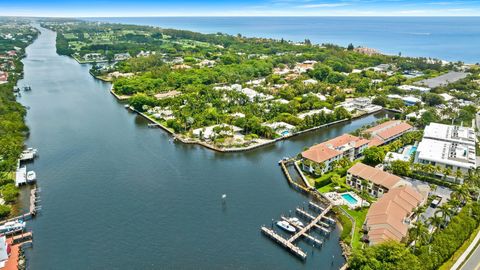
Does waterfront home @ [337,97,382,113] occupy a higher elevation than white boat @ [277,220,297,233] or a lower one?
higher

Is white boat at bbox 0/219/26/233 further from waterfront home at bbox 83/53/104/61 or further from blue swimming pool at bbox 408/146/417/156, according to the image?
waterfront home at bbox 83/53/104/61

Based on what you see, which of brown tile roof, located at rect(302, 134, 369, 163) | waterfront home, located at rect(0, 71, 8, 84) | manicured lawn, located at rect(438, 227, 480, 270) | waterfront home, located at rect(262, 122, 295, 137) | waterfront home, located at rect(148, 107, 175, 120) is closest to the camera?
manicured lawn, located at rect(438, 227, 480, 270)

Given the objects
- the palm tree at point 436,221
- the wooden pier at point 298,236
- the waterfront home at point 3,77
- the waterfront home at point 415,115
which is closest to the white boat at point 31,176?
the wooden pier at point 298,236

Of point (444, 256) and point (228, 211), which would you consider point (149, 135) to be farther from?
point (444, 256)

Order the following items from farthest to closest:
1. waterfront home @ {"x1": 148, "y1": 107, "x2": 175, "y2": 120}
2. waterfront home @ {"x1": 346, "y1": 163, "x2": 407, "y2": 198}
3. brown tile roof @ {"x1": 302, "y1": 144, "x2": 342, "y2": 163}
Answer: waterfront home @ {"x1": 148, "y1": 107, "x2": 175, "y2": 120} → brown tile roof @ {"x1": 302, "y1": 144, "x2": 342, "y2": 163} → waterfront home @ {"x1": 346, "y1": 163, "x2": 407, "y2": 198}

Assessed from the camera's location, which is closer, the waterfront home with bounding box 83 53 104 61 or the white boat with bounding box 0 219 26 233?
the white boat with bounding box 0 219 26 233

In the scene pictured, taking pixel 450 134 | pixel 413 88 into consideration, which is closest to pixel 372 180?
pixel 450 134

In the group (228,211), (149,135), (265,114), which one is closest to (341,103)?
(265,114)

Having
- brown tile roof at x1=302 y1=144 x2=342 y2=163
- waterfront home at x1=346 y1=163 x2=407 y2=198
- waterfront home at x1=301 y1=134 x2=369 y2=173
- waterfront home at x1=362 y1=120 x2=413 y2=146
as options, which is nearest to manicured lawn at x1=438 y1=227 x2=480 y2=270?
waterfront home at x1=346 y1=163 x2=407 y2=198
